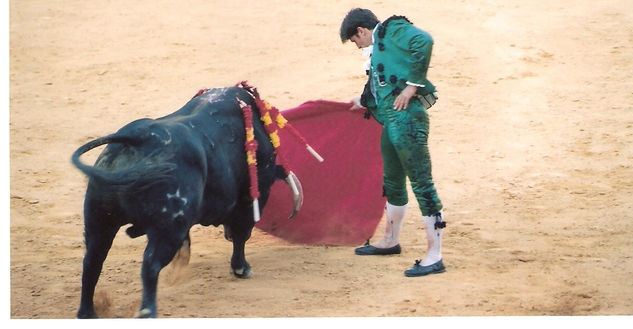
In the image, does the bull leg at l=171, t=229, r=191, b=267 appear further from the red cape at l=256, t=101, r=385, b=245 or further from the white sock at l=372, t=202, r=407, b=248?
the white sock at l=372, t=202, r=407, b=248

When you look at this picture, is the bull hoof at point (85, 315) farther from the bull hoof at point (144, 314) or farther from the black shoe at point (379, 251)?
the black shoe at point (379, 251)

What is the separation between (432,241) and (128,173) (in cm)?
180

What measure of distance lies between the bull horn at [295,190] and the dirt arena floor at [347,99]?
324mm

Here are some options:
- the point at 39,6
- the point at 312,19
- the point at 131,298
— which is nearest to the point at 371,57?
the point at 131,298

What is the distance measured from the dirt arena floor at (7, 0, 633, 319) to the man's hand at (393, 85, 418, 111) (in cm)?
90

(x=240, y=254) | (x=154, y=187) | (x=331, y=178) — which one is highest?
(x=154, y=187)

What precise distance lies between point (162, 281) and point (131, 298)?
26 centimetres

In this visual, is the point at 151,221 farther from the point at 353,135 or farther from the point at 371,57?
the point at 353,135

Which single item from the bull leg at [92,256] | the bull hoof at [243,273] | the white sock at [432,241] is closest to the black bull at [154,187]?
the bull leg at [92,256]

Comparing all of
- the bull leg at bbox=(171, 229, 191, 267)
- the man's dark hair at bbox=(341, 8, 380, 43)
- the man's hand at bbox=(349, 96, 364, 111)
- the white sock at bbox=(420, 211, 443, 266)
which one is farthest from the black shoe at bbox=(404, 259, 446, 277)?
the man's dark hair at bbox=(341, 8, 380, 43)

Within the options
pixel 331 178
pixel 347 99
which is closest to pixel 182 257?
pixel 331 178

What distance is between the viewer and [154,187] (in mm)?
4582

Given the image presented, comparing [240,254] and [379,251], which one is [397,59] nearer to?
[379,251]

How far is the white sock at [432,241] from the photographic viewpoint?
553cm
